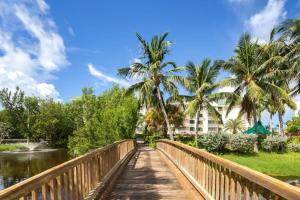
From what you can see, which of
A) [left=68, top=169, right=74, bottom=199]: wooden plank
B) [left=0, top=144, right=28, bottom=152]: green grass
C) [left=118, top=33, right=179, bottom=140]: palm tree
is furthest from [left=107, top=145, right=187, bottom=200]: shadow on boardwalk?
[left=0, top=144, right=28, bottom=152]: green grass

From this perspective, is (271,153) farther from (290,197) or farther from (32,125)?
(32,125)

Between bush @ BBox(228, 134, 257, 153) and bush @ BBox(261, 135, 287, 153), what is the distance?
2190 mm

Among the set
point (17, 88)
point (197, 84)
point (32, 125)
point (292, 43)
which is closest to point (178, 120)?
point (197, 84)

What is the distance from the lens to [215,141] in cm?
2884

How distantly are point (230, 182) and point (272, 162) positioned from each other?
75.2ft

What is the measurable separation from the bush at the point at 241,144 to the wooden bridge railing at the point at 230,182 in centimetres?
2077

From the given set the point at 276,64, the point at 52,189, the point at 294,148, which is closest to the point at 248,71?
the point at 276,64

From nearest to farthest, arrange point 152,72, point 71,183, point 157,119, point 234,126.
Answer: point 71,183 < point 152,72 < point 157,119 < point 234,126

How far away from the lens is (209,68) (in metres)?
33.4

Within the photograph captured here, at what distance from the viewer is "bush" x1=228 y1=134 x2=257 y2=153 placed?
28.9 m

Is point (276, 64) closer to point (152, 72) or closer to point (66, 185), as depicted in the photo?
point (152, 72)

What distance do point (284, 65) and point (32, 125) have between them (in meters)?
48.5

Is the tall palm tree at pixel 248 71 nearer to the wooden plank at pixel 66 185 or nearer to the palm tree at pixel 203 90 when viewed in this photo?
the palm tree at pixel 203 90

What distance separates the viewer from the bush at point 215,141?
28.7m
